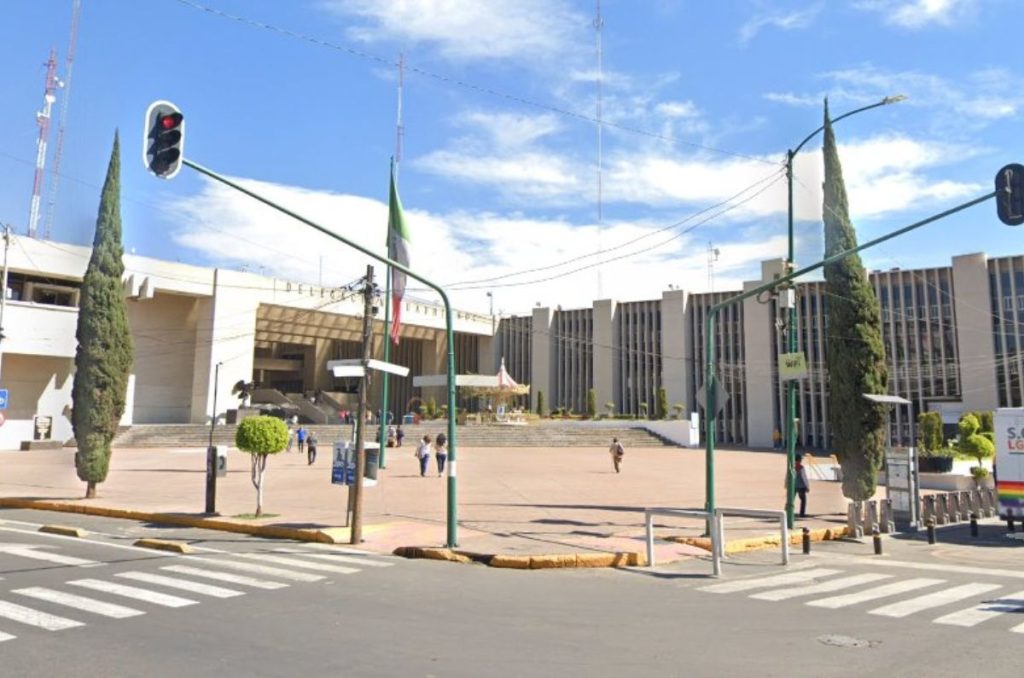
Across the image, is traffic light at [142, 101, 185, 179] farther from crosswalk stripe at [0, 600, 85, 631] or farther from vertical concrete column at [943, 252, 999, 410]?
vertical concrete column at [943, 252, 999, 410]

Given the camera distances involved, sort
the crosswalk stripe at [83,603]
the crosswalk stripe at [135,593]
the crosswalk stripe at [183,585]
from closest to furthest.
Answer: the crosswalk stripe at [83,603] < the crosswalk stripe at [135,593] < the crosswalk stripe at [183,585]

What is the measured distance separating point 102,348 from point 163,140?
15.3 meters

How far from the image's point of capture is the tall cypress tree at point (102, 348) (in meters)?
21.6

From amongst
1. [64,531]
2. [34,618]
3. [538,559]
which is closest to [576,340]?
[64,531]

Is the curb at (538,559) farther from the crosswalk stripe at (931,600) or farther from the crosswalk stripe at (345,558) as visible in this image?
the crosswalk stripe at (931,600)

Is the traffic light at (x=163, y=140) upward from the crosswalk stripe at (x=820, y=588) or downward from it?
upward

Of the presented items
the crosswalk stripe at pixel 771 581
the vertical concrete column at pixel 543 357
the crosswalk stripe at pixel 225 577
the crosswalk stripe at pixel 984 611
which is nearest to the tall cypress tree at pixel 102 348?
the crosswalk stripe at pixel 225 577

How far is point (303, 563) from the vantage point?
1191 centimetres

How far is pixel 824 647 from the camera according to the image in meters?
7.08

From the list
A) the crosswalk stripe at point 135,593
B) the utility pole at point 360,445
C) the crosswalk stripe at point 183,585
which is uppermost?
the utility pole at point 360,445

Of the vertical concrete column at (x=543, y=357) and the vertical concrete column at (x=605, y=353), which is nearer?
the vertical concrete column at (x=605, y=353)

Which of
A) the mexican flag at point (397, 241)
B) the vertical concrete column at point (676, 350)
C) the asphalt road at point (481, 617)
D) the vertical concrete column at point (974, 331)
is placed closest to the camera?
the asphalt road at point (481, 617)

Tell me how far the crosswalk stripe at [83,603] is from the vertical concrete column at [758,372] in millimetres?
59189

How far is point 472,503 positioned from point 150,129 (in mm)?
13403
